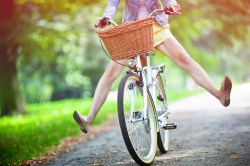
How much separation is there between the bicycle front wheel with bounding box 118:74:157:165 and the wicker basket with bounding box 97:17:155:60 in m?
0.24

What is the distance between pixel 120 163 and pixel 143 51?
1.23m

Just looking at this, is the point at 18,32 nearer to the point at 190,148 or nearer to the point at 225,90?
the point at 190,148

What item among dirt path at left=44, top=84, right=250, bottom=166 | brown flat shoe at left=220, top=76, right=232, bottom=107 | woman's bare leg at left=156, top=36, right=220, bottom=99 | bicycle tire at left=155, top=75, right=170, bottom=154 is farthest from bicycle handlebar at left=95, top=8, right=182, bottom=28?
dirt path at left=44, top=84, right=250, bottom=166

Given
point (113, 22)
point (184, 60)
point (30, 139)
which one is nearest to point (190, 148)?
point (184, 60)

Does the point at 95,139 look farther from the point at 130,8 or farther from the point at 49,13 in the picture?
the point at 49,13

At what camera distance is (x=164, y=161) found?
14.9 ft

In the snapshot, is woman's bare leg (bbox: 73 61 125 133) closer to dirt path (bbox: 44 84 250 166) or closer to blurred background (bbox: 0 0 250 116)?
dirt path (bbox: 44 84 250 166)

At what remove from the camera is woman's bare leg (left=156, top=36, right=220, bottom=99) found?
4.45m

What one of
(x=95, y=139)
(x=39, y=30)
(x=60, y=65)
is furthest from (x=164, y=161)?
(x=60, y=65)

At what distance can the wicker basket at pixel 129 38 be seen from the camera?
12.8 feet

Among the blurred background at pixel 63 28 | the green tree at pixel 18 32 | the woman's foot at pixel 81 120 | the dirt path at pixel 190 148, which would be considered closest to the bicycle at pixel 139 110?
the dirt path at pixel 190 148

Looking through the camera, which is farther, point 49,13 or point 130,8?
point 49,13

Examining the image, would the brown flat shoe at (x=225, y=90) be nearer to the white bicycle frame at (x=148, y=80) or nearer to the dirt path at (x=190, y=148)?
the dirt path at (x=190, y=148)

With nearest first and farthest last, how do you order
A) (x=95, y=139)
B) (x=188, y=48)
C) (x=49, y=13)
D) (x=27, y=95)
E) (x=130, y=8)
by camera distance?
(x=130, y=8)
(x=95, y=139)
(x=49, y=13)
(x=188, y=48)
(x=27, y=95)
